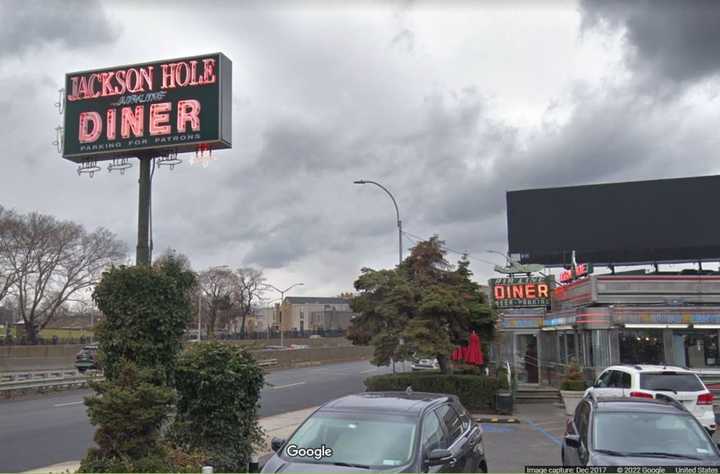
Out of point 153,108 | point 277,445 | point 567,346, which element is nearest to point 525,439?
point 277,445

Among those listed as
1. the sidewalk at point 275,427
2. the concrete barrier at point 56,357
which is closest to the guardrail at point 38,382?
the sidewalk at point 275,427

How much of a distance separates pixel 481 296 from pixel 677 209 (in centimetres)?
2536

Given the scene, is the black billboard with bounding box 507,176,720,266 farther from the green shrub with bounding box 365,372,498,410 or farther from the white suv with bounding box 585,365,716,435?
the white suv with bounding box 585,365,716,435

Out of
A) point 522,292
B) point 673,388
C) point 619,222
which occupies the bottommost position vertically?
point 673,388

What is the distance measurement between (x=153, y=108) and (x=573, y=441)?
50.9 feet

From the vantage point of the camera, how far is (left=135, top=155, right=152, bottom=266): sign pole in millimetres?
17141

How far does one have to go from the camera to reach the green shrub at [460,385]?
71.5ft

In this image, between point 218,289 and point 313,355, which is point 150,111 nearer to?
point 313,355

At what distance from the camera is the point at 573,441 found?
896 centimetres

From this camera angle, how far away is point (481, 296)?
23.5 metres

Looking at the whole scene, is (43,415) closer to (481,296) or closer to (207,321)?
(481,296)

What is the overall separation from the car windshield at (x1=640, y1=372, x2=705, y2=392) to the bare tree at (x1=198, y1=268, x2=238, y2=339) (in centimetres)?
9596

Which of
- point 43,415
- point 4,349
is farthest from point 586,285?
point 4,349

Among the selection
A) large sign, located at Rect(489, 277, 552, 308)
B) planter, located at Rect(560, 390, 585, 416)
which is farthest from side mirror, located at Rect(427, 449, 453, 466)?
large sign, located at Rect(489, 277, 552, 308)
